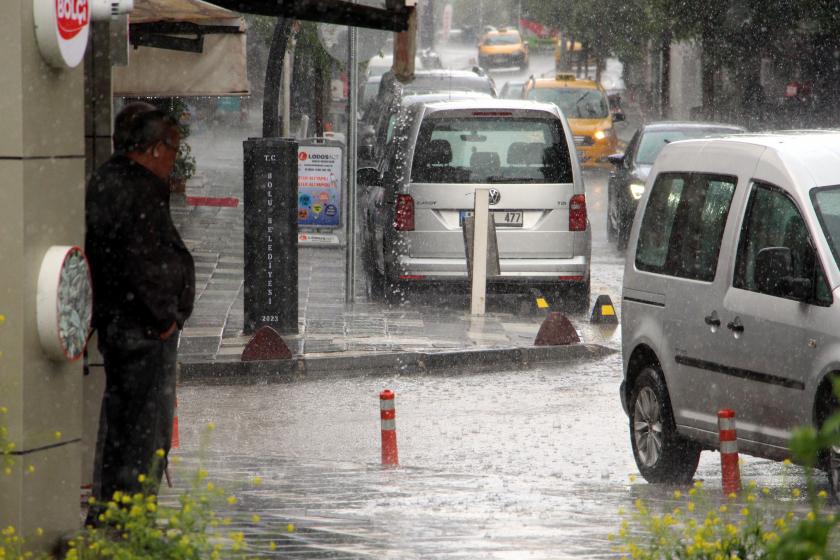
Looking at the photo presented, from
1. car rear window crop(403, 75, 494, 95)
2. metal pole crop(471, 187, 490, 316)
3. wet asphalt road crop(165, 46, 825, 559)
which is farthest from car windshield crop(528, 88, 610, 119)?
wet asphalt road crop(165, 46, 825, 559)

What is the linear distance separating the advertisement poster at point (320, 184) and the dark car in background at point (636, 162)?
12.9 feet

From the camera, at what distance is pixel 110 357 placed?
5.66 meters

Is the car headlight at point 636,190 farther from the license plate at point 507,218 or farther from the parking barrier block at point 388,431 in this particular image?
the parking barrier block at point 388,431

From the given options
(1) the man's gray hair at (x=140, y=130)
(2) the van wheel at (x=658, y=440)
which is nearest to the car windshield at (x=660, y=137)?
(2) the van wheel at (x=658, y=440)

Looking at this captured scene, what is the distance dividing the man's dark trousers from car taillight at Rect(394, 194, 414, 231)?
9.18 m

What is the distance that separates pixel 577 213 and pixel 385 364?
3.45 m

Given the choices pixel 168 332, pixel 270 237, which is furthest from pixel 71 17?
pixel 270 237

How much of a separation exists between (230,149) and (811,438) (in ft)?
120

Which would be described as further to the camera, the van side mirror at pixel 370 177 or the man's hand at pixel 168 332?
the van side mirror at pixel 370 177

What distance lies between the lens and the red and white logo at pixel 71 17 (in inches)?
196

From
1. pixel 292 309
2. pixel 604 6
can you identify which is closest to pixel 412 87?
pixel 292 309

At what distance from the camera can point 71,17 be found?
5102mm

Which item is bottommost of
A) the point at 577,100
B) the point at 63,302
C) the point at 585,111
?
the point at 63,302

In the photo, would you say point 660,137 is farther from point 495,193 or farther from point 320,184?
point 495,193
